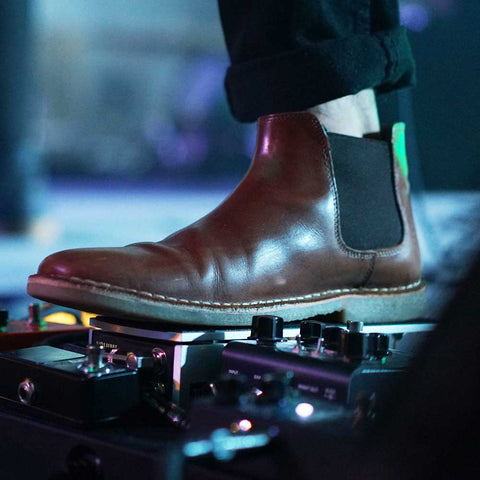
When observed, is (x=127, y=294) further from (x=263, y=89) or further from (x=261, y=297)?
(x=263, y=89)

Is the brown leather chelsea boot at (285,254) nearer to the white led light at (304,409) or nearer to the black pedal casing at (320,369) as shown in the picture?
the black pedal casing at (320,369)

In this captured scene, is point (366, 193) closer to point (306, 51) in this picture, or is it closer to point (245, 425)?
point (306, 51)

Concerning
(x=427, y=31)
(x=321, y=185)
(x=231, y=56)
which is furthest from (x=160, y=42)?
(x=321, y=185)

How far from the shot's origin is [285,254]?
721 mm

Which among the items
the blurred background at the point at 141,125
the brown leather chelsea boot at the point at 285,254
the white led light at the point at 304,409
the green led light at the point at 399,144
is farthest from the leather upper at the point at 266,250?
the blurred background at the point at 141,125

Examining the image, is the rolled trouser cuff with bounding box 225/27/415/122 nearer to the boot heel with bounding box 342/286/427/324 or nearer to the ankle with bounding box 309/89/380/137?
the ankle with bounding box 309/89/380/137

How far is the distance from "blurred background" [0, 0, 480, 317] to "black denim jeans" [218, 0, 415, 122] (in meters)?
0.98

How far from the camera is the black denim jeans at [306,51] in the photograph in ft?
2.50

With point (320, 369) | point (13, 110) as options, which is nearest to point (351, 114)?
point (320, 369)

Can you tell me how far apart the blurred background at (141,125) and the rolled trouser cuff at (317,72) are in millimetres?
1001

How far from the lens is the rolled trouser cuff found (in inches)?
29.9

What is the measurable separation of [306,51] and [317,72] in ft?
0.09

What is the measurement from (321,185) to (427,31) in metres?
1.35

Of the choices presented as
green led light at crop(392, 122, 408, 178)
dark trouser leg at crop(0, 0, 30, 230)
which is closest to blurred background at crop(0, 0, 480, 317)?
dark trouser leg at crop(0, 0, 30, 230)
